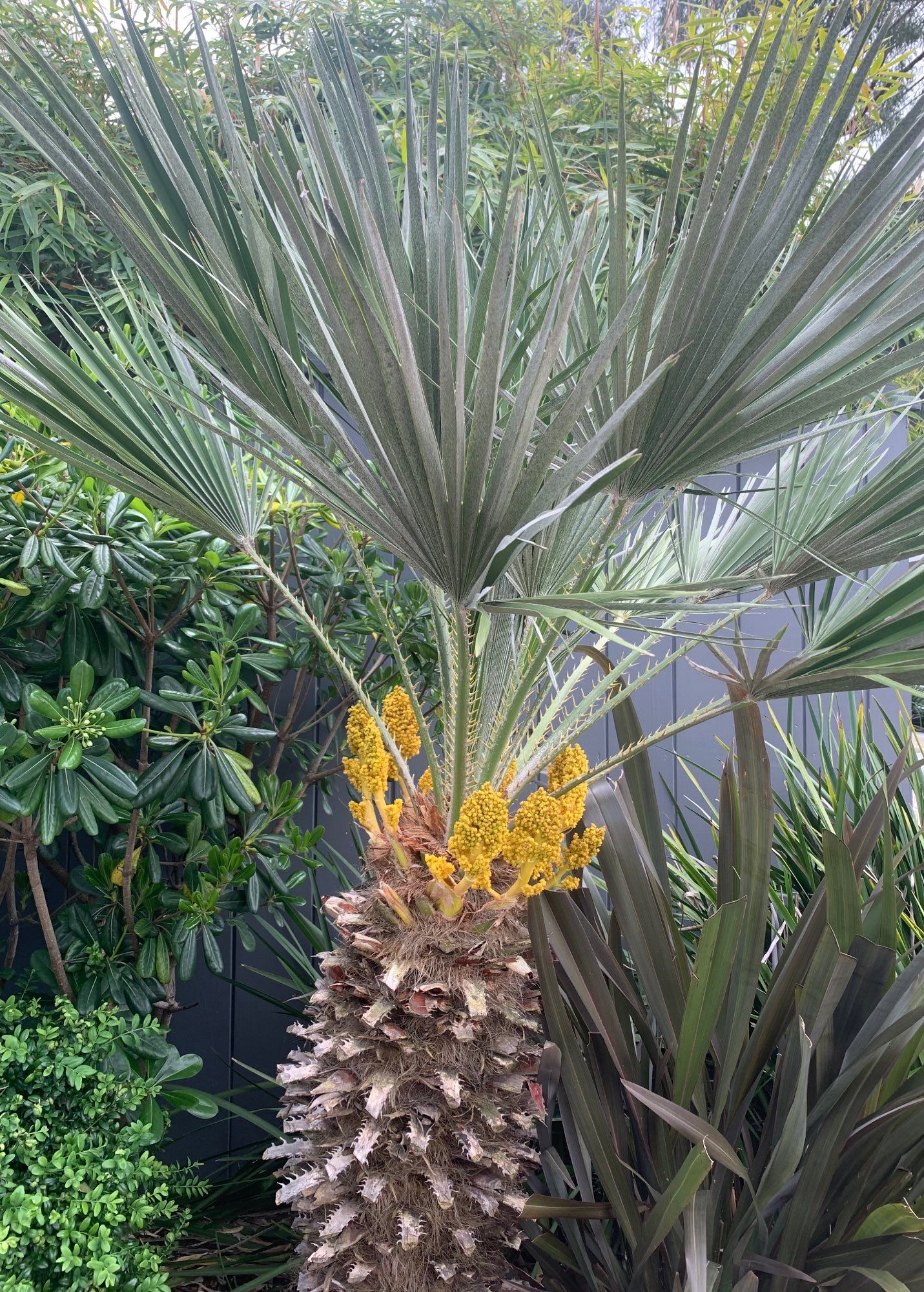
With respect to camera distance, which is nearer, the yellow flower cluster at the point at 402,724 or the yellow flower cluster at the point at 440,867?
the yellow flower cluster at the point at 440,867

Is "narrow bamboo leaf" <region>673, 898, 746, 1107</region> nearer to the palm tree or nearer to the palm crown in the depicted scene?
the palm tree

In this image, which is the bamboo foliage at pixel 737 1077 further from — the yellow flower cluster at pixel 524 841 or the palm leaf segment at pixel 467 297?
the palm leaf segment at pixel 467 297

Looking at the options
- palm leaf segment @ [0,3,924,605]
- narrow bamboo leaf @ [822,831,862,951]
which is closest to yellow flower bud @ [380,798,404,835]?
palm leaf segment @ [0,3,924,605]

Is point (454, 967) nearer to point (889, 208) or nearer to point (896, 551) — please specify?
point (896, 551)

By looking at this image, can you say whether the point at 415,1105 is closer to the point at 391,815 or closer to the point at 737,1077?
the point at 391,815

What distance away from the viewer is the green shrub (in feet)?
4.03

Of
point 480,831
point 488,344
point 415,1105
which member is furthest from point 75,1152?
point 488,344

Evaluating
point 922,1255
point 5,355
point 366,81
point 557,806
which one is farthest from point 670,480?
point 366,81

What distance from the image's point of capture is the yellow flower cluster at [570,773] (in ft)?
3.94

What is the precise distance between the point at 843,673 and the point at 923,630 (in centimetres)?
10

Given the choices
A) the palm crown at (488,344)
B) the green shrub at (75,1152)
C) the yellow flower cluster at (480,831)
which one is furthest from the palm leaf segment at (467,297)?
the green shrub at (75,1152)

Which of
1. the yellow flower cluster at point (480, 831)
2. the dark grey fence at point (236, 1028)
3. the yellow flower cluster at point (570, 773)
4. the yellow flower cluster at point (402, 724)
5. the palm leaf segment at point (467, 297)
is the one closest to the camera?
the palm leaf segment at point (467, 297)

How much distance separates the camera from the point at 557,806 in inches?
44.3

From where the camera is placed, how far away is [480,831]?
1.09 meters
